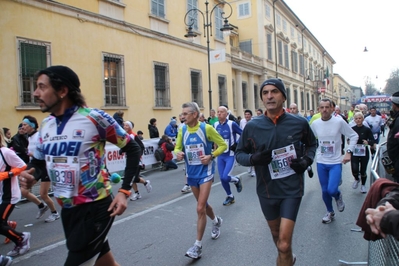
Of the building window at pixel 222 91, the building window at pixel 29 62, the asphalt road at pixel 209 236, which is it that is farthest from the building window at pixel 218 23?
the asphalt road at pixel 209 236

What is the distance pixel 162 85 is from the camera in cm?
1892

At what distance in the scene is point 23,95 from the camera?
11.9 m

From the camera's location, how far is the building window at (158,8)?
18125 mm

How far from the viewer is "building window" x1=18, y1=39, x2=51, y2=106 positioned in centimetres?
1175

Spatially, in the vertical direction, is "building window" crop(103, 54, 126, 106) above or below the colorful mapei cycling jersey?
above

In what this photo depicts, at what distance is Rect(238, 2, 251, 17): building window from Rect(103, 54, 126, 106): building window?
22.8 m

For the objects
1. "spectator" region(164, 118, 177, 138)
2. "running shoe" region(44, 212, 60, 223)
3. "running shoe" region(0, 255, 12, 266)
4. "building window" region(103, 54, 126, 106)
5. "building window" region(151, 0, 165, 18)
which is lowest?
"running shoe" region(44, 212, 60, 223)

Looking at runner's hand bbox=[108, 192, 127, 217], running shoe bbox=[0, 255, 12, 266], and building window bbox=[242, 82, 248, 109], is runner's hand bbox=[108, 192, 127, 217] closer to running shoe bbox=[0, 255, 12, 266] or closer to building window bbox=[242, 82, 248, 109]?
running shoe bbox=[0, 255, 12, 266]

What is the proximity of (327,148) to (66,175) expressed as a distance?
4505mm

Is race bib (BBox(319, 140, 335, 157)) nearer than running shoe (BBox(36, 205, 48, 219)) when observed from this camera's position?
Yes

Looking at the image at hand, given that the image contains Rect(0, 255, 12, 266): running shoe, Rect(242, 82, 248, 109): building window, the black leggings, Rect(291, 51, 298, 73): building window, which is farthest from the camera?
Rect(291, 51, 298, 73): building window

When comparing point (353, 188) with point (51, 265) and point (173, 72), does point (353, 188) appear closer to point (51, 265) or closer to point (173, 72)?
point (51, 265)

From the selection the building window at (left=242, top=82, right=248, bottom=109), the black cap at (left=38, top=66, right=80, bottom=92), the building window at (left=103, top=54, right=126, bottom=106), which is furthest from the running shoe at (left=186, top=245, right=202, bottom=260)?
the building window at (left=242, top=82, right=248, bottom=109)

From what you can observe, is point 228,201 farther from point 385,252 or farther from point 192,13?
point 192,13
